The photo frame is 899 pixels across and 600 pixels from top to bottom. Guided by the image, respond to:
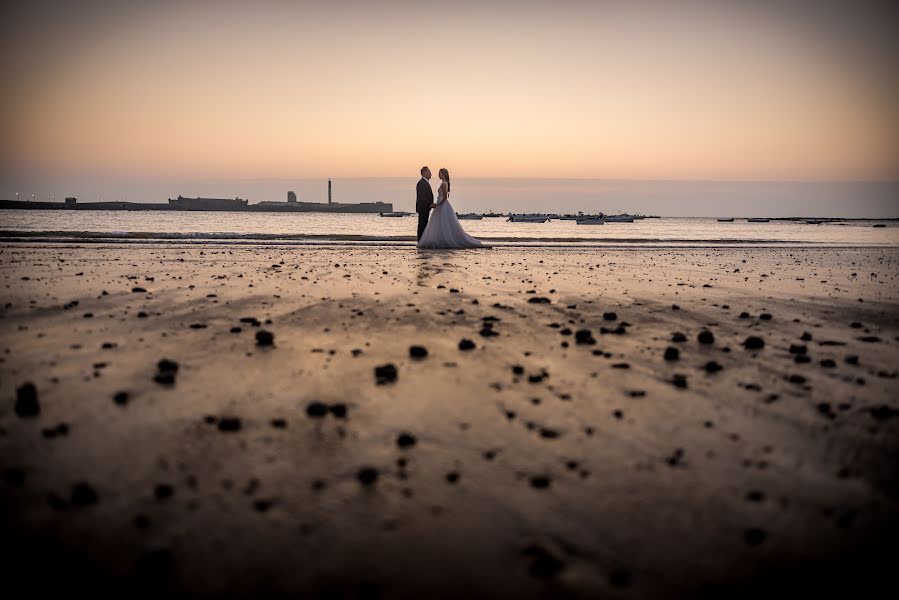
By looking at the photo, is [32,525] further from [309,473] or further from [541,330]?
[541,330]

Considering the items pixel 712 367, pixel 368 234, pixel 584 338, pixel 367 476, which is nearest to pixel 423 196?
pixel 368 234

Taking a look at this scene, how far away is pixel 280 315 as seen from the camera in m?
8.23

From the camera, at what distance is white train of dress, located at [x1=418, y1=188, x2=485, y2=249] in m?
25.3

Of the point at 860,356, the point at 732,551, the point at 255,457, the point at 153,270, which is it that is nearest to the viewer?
the point at 732,551

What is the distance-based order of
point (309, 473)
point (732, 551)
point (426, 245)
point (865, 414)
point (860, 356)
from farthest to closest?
1. point (426, 245)
2. point (860, 356)
3. point (865, 414)
4. point (309, 473)
5. point (732, 551)

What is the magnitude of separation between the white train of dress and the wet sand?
→ 58.7 feet

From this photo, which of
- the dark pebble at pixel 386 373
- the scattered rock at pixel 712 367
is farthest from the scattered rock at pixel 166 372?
the scattered rock at pixel 712 367

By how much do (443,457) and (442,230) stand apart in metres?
22.7

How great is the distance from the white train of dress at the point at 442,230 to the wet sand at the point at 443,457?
1789cm

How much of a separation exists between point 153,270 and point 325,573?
566 inches

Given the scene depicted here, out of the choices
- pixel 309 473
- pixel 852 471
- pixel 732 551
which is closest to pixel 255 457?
pixel 309 473

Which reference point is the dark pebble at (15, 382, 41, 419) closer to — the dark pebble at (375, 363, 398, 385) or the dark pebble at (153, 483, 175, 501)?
the dark pebble at (153, 483, 175, 501)

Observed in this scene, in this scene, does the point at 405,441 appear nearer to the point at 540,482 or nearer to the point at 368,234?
the point at 540,482

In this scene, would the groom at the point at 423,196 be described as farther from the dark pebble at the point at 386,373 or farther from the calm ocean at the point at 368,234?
the dark pebble at the point at 386,373
